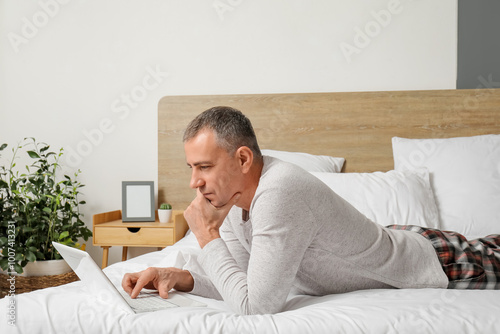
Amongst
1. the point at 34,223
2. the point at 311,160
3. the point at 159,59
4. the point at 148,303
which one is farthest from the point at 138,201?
the point at 148,303

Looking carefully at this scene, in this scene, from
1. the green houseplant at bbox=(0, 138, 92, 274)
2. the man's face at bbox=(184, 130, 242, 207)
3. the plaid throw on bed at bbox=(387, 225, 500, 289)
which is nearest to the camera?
the man's face at bbox=(184, 130, 242, 207)

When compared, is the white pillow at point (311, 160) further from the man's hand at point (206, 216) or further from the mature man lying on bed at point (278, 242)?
the man's hand at point (206, 216)

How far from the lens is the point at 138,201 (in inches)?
117

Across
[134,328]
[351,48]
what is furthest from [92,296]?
[351,48]

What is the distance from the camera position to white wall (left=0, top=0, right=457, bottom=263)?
2904 millimetres

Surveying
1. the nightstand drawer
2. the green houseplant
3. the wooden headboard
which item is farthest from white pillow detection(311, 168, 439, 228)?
the green houseplant

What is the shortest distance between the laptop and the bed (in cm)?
3

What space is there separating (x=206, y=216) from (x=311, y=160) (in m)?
1.52

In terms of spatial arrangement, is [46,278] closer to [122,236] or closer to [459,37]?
[122,236]

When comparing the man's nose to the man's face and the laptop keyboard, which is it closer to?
the man's face

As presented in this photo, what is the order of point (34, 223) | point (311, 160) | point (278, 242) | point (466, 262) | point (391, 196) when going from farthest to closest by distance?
point (34, 223)
point (311, 160)
point (391, 196)
point (466, 262)
point (278, 242)

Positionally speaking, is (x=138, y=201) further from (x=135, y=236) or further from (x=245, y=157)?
(x=245, y=157)

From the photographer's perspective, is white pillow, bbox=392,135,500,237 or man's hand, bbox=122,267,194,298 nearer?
man's hand, bbox=122,267,194,298

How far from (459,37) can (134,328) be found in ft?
8.46
